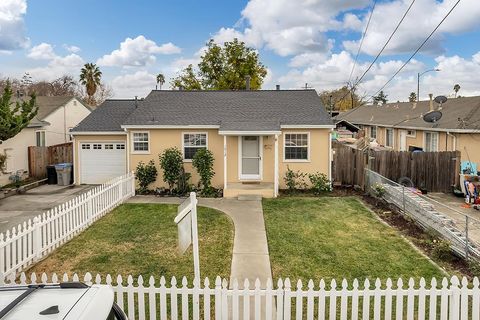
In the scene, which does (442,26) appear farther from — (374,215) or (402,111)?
(402,111)

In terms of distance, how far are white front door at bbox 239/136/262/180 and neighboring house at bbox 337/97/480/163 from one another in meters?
9.81

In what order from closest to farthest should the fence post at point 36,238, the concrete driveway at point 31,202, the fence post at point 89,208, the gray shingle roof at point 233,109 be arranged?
the fence post at point 36,238, the fence post at point 89,208, the concrete driveway at point 31,202, the gray shingle roof at point 233,109

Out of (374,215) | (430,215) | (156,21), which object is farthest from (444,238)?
(156,21)

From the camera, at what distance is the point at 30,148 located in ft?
66.6

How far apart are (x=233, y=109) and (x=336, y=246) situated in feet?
34.6

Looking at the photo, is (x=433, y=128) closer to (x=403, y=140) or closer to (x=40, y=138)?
(x=403, y=140)

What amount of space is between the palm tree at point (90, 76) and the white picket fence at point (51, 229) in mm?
37346

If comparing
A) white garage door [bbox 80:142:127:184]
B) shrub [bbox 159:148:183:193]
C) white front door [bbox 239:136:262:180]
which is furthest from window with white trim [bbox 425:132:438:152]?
white garage door [bbox 80:142:127:184]

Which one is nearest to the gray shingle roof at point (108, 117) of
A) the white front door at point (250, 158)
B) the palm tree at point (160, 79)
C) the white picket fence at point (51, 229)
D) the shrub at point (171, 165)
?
the shrub at point (171, 165)

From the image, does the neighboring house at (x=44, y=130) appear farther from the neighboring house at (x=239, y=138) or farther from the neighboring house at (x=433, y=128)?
the neighboring house at (x=433, y=128)

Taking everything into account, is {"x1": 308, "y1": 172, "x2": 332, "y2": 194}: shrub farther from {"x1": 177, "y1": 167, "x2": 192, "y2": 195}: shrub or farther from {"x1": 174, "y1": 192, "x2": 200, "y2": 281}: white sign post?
{"x1": 174, "y1": 192, "x2": 200, "y2": 281}: white sign post

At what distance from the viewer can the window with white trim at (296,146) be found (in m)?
17.1

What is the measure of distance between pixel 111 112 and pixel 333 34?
13.9 m

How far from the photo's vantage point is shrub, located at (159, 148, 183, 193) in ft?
53.6
